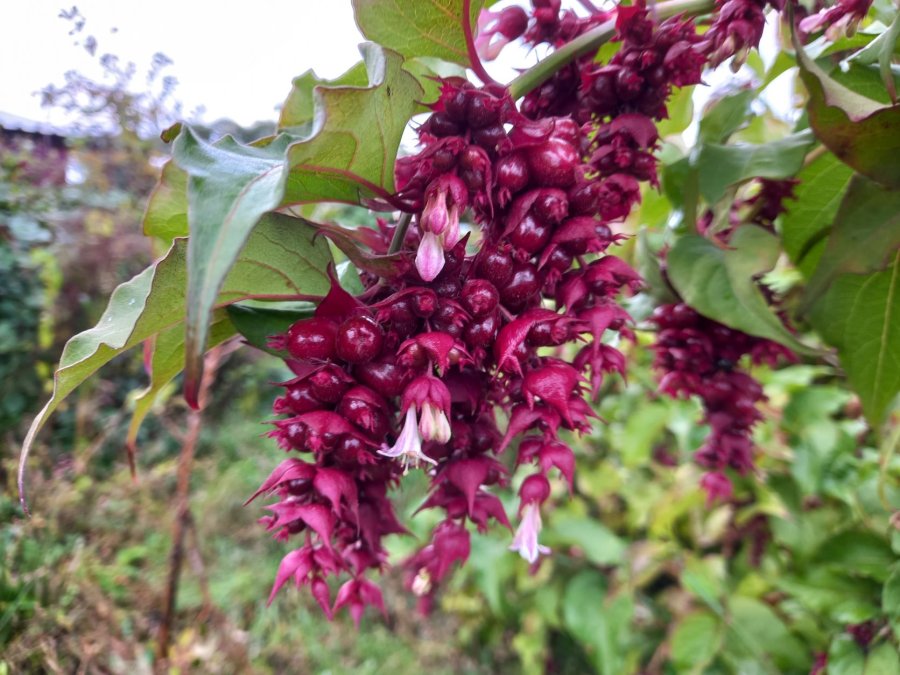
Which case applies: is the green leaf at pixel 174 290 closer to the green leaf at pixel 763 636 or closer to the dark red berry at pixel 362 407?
the dark red berry at pixel 362 407

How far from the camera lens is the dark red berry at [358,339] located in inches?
13.2

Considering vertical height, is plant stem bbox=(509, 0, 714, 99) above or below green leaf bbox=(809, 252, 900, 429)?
above

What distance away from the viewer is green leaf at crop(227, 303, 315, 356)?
402mm

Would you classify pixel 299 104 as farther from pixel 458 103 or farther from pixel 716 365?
pixel 716 365

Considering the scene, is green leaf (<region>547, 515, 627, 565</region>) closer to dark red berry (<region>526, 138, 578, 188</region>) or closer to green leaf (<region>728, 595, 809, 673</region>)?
green leaf (<region>728, 595, 809, 673</region>)

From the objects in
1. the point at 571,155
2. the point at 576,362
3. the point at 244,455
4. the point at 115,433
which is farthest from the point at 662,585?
the point at 115,433

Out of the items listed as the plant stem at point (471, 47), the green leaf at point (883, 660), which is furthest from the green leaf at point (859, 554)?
the plant stem at point (471, 47)

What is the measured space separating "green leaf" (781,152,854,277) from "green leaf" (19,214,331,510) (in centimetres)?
51

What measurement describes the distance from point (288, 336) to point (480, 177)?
153 millimetres

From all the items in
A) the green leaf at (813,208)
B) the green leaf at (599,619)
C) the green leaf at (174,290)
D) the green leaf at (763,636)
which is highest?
the green leaf at (174,290)

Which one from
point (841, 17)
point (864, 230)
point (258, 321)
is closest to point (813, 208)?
point (864, 230)

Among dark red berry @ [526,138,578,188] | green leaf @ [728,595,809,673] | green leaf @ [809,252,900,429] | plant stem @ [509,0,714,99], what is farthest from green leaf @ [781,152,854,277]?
green leaf @ [728,595,809,673]

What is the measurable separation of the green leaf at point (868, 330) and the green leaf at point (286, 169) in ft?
1.63

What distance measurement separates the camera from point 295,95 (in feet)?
1.71
